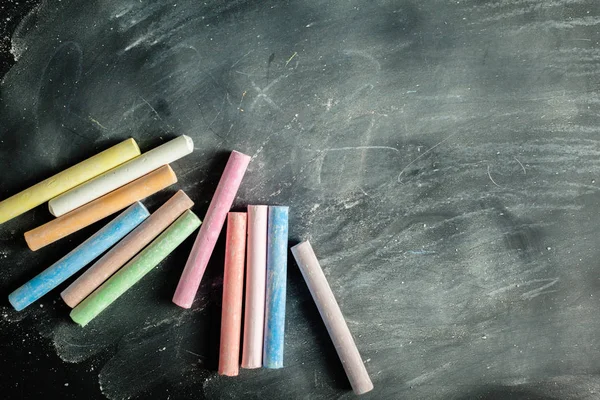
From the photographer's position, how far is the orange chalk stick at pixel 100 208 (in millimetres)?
1744

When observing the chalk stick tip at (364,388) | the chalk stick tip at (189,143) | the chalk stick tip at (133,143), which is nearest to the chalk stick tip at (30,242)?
the chalk stick tip at (133,143)

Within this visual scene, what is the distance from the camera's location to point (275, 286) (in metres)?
1.81

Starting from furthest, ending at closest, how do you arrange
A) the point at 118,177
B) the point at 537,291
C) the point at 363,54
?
the point at 537,291, the point at 363,54, the point at 118,177

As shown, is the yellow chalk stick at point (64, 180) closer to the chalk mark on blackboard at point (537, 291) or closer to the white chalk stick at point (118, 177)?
the white chalk stick at point (118, 177)

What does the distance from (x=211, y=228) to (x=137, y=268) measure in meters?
0.25

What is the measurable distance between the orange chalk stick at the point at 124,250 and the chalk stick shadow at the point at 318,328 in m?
0.37

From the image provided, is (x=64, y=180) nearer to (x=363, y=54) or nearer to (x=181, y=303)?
(x=181, y=303)

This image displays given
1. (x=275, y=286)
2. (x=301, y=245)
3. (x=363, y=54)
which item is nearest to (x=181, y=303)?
(x=275, y=286)

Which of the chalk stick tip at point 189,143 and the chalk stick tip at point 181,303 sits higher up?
the chalk stick tip at point 189,143

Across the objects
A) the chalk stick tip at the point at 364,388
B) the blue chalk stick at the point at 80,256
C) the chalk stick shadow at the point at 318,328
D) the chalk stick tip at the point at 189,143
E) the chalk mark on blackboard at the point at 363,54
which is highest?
the chalk stick tip at the point at 189,143

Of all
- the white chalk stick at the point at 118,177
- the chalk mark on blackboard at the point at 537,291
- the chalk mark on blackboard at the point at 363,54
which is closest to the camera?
the white chalk stick at the point at 118,177

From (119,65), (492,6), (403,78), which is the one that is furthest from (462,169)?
(119,65)

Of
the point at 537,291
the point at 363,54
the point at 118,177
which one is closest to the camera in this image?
the point at 118,177

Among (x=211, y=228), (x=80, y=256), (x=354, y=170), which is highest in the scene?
(x=80, y=256)
